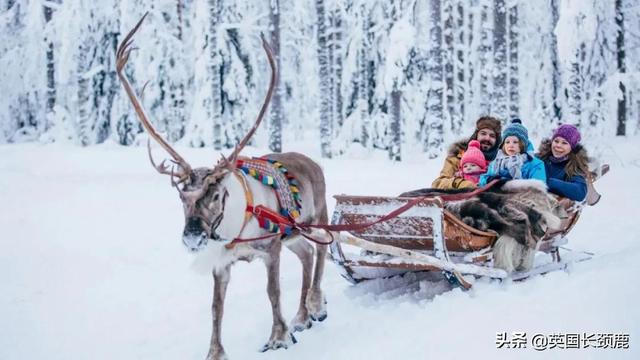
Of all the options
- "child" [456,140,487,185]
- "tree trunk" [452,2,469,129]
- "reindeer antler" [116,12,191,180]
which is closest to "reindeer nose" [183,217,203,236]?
"reindeer antler" [116,12,191,180]

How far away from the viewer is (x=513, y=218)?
223 inches

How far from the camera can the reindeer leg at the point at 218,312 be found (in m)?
4.97

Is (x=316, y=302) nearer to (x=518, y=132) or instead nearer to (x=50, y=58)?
(x=518, y=132)

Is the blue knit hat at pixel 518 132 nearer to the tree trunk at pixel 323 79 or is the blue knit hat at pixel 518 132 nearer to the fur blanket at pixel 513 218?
the fur blanket at pixel 513 218

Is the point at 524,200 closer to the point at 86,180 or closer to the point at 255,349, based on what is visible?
the point at 255,349

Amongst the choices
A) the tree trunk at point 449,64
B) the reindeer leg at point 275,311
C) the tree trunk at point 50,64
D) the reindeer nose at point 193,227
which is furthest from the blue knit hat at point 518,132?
the tree trunk at point 50,64

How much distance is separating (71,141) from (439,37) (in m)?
16.0

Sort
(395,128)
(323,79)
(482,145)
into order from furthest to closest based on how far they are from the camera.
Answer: (323,79)
(395,128)
(482,145)

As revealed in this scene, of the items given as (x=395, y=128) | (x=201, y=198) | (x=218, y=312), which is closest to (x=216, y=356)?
(x=218, y=312)

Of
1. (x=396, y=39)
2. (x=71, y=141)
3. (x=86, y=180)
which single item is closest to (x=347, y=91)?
(x=396, y=39)

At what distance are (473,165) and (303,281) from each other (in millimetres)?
2446

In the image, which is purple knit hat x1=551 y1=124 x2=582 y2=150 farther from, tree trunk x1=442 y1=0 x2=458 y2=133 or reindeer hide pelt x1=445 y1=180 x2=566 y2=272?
tree trunk x1=442 y1=0 x2=458 y2=133

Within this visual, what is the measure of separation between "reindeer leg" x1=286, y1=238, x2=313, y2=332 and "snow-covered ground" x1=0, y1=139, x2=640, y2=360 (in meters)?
0.10

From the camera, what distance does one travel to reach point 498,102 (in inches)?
613
